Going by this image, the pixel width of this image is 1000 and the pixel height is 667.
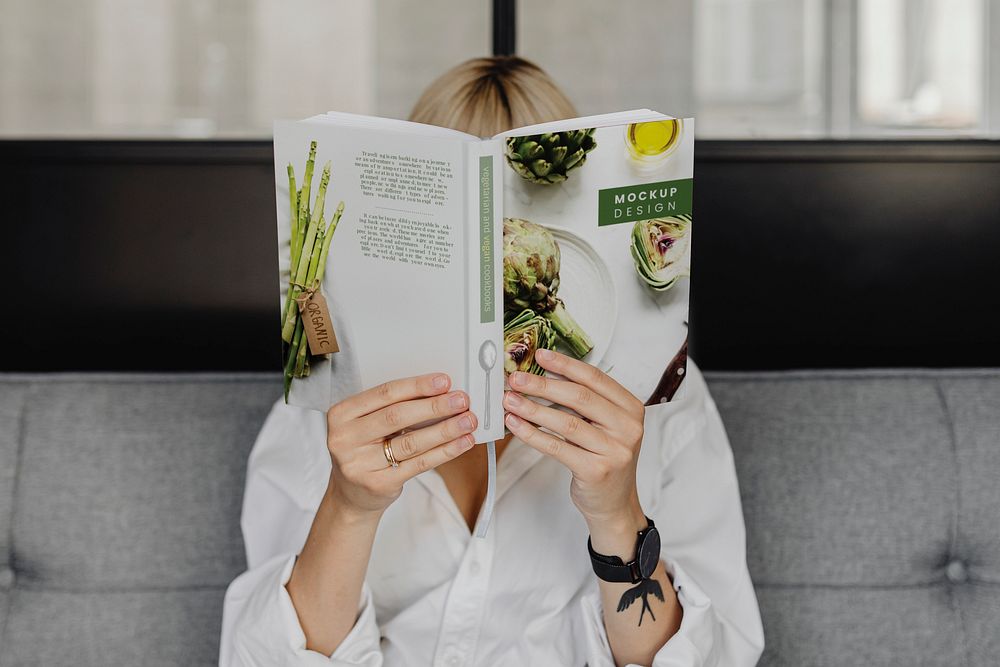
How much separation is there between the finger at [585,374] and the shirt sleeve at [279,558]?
1.07 feet

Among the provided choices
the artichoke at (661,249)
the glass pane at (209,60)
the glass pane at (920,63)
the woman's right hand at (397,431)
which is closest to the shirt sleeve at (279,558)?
the woman's right hand at (397,431)

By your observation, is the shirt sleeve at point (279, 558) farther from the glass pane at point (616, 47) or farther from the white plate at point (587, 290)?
the glass pane at point (616, 47)

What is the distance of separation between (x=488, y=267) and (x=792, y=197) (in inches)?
30.5

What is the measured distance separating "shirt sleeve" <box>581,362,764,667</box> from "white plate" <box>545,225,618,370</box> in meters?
0.22

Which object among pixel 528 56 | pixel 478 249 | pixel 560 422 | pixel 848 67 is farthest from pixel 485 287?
pixel 848 67

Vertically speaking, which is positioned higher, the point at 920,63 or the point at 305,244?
the point at 920,63

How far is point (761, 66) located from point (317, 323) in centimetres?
93

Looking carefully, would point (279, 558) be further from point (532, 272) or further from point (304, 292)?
point (532, 272)

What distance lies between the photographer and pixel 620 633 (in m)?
0.90

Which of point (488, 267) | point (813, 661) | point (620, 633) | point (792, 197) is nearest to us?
point (488, 267)

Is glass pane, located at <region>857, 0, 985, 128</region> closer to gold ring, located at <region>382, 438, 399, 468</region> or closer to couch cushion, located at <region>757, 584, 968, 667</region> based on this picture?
couch cushion, located at <region>757, 584, 968, 667</region>

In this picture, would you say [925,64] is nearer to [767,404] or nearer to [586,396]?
[767,404]

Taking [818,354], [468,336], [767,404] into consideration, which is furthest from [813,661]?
Result: [468,336]

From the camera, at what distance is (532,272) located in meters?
0.75
